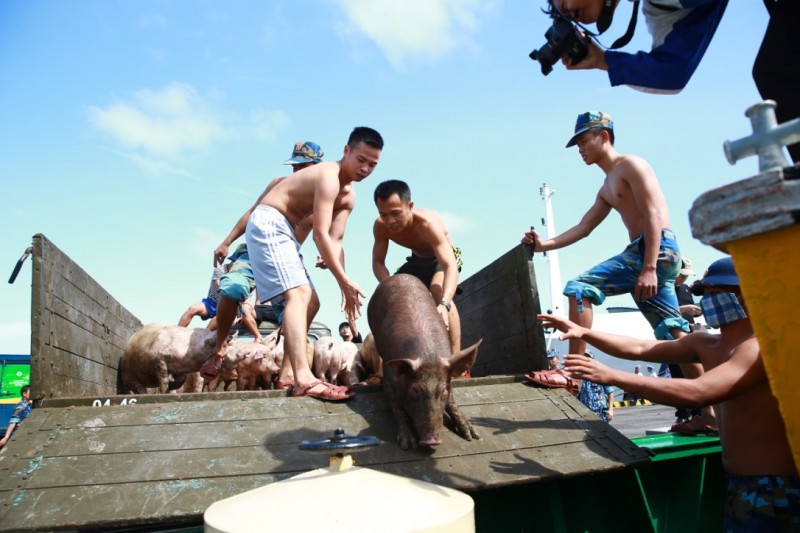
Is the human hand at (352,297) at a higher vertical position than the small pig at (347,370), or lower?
higher

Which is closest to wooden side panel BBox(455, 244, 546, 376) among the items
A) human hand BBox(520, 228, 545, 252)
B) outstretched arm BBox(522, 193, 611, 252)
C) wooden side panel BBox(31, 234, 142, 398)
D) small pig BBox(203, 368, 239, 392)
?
human hand BBox(520, 228, 545, 252)

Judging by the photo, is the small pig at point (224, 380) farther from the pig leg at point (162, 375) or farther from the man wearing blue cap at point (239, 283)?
the man wearing blue cap at point (239, 283)

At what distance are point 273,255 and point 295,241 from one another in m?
0.35

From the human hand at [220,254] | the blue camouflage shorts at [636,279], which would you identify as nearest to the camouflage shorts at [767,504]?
the blue camouflage shorts at [636,279]

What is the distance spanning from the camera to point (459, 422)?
3.81 meters

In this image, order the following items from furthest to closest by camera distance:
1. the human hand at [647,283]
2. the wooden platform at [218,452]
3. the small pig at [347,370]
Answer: the small pig at [347,370]
the human hand at [647,283]
the wooden platform at [218,452]

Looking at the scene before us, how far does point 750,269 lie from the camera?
4.91 feet

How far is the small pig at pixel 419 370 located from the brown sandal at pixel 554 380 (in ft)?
2.12

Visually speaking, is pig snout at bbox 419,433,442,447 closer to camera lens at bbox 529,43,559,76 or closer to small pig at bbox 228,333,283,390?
camera lens at bbox 529,43,559,76

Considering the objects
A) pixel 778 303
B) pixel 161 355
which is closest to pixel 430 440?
pixel 778 303

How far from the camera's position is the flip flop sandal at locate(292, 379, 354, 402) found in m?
3.94

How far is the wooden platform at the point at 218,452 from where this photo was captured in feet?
9.49

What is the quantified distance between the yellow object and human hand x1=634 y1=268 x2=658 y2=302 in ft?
11.6

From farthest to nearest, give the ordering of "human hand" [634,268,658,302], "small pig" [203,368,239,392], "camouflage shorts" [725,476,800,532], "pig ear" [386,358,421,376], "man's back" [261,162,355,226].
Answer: "small pig" [203,368,239,392], "man's back" [261,162,355,226], "human hand" [634,268,658,302], "pig ear" [386,358,421,376], "camouflage shorts" [725,476,800,532]
